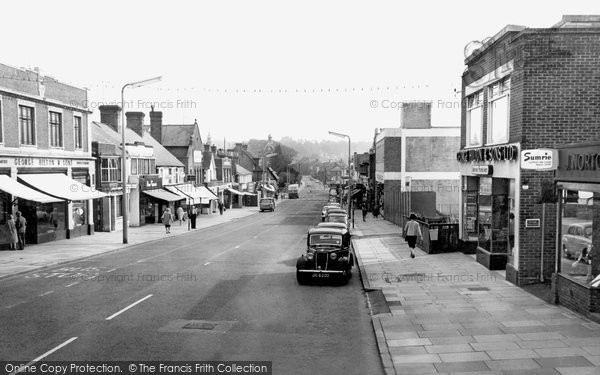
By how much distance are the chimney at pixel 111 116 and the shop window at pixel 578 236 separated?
40.0 m

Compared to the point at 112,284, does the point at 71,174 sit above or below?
above

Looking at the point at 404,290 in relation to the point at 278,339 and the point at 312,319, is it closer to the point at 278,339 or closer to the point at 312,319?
the point at 312,319

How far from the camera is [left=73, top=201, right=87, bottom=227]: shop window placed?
3269cm

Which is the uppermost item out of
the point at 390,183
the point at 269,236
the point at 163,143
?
the point at 163,143

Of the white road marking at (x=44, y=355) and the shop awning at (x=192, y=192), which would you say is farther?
the shop awning at (x=192, y=192)

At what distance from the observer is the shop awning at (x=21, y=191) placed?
24.4 meters

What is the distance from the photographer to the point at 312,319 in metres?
12.8

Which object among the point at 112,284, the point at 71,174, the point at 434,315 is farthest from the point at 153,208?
the point at 434,315

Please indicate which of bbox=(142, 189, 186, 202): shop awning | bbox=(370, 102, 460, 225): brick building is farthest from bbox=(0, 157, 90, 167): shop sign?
bbox=(370, 102, 460, 225): brick building

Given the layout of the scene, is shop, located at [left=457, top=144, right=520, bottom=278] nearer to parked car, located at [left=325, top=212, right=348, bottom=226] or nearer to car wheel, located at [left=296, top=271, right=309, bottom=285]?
car wheel, located at [left=296, top=271, right=309, bottom=285]

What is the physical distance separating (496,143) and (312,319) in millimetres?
9447

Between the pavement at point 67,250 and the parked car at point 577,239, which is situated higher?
the parked car at point 577,239

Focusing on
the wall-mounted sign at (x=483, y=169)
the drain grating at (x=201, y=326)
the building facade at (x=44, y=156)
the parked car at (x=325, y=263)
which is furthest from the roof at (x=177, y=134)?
the drain grating at (x=201, y=326)

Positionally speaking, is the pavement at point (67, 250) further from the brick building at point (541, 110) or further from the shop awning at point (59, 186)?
the brick building at point (541, 110)
